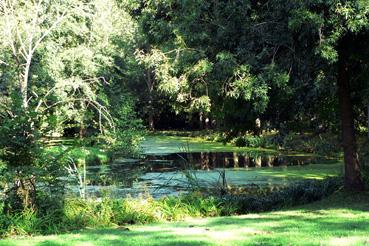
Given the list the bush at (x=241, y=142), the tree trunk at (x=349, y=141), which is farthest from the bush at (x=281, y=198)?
the bush at (x=241, y=142)

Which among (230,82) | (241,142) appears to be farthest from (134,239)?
(241,142)

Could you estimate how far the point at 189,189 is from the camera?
1402cm

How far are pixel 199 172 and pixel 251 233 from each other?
1183cm

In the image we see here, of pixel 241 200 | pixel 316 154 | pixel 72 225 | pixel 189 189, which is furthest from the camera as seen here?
pixel 316 154

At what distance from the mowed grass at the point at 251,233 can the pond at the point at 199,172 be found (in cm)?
372

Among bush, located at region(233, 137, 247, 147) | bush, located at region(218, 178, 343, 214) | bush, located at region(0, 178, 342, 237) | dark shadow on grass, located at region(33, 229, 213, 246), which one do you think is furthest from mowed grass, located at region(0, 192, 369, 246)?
bush, located at region(233, 137, 247, 147)

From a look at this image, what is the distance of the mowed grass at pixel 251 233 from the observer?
6.44 metres

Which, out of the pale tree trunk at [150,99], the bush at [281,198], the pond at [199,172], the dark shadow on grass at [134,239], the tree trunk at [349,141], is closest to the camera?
the dark shadow on grass at [134,239]

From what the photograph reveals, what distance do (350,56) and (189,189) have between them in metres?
6.18

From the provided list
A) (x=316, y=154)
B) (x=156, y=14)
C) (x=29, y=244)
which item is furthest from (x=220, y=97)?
Result: (x=316, y=154)

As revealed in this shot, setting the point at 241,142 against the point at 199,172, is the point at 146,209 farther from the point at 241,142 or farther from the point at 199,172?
the point at 241,142

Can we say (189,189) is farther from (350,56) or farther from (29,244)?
(29,244)

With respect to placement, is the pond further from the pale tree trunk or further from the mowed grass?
the pale tree trunk

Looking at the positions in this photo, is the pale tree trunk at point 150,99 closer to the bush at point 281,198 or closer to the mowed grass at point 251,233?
the bush at point 281,198
